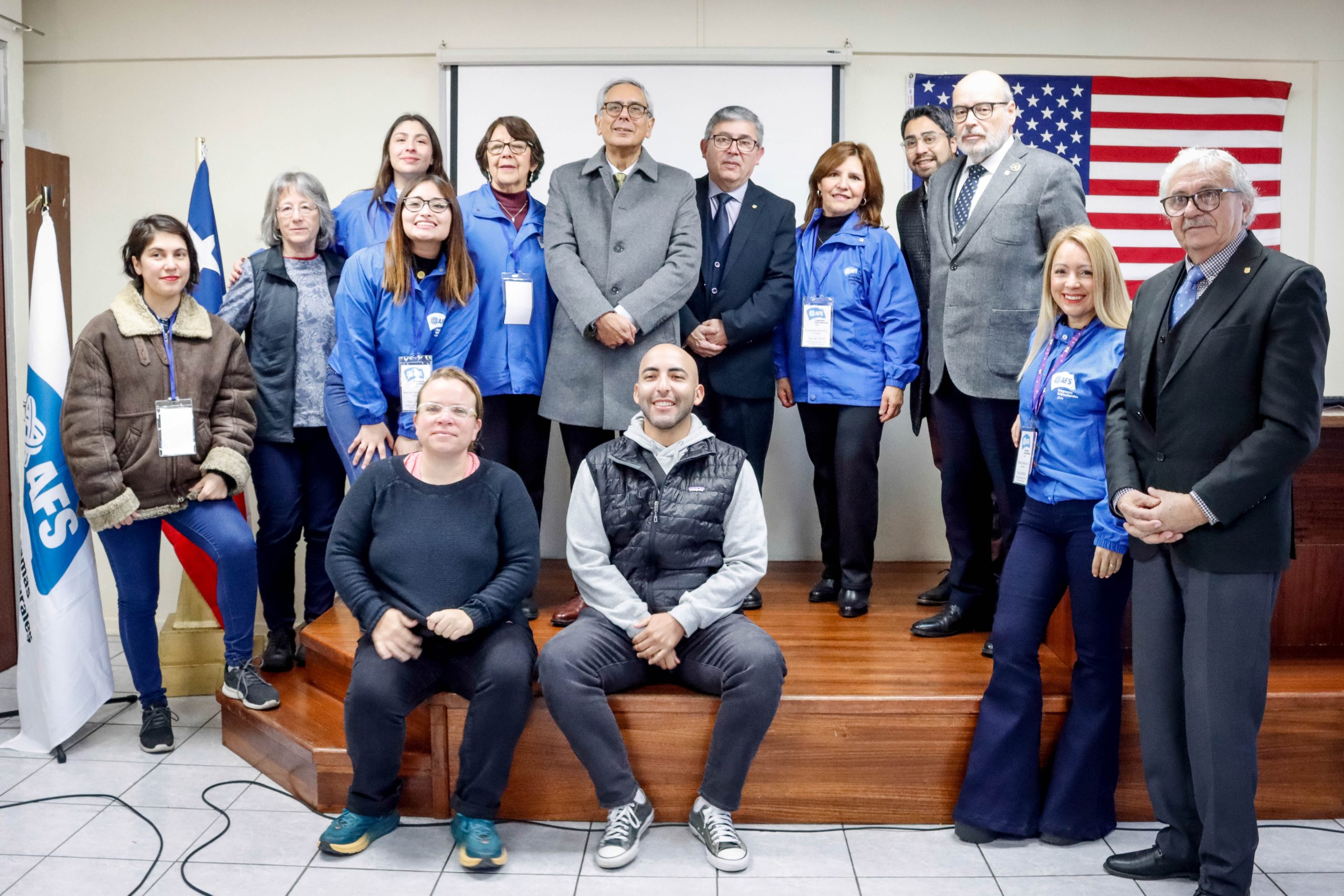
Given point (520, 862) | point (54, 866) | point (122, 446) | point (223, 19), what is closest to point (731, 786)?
point (520, 862)

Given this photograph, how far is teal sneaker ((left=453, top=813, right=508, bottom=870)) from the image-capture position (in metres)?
2.44

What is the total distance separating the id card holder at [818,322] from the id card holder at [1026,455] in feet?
2.77

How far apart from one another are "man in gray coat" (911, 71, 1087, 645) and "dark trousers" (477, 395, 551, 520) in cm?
125

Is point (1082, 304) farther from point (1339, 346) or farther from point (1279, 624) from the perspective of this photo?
point (1339, 346)

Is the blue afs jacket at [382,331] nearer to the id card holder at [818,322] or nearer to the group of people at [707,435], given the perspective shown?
the group of people at [707,435]

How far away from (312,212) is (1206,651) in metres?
2.76

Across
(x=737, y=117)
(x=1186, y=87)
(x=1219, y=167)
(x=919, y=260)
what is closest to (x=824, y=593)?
(x=919, y=260)

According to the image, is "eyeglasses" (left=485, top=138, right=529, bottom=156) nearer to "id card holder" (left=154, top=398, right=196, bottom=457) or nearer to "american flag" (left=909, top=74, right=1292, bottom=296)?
"id card holder" (left=154, top=398, right=196, bottom=457)

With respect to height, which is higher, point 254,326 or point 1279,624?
point 254,326

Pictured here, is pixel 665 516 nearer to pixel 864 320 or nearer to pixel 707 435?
pixel 707 435

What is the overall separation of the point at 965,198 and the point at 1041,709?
1.45m

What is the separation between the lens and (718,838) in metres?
2.49

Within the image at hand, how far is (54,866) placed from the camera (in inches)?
97.8

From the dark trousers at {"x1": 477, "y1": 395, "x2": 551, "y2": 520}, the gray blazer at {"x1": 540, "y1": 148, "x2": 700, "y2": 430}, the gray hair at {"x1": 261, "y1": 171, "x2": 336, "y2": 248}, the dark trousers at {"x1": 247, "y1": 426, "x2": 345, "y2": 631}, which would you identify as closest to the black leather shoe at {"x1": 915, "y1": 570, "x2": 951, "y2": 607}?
the gray blazer at {"x1": 540, "y1": 148, "x2": 700, "y2": 430}
